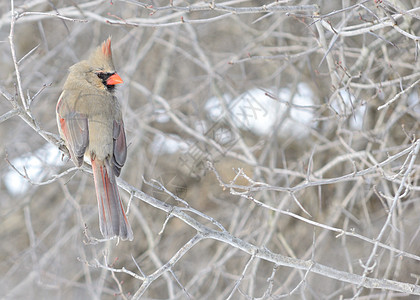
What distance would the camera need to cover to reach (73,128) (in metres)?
3.56

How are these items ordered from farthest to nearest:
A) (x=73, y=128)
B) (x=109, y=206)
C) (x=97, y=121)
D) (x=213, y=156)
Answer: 1. (x=213, y=156)
2. (x=97, y=121)
3. (x=73, y=128)
4. (x=109, y=206)

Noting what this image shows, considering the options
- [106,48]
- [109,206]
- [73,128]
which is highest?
[106,48]

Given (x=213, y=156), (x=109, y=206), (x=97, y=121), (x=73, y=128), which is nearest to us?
(x=109, y=206)

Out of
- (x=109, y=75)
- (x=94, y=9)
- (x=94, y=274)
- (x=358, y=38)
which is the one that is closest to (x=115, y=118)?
(x=109, y=75)

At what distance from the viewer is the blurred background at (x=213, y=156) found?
436 cm

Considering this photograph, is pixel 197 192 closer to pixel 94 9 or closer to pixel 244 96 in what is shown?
pixel 244 96

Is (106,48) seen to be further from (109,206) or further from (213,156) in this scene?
(213,156)

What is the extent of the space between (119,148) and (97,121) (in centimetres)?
25

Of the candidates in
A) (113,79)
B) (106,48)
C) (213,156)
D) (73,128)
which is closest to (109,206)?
(73,128)

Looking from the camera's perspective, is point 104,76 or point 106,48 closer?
point 106,48

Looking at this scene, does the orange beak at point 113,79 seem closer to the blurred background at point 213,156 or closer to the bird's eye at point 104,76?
the bird's eye at point 104,76

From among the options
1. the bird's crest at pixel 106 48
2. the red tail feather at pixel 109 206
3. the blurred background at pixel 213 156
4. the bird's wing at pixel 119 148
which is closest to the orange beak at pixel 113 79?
the bird's crest at pixel 106 48

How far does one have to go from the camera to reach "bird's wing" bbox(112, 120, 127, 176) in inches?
138

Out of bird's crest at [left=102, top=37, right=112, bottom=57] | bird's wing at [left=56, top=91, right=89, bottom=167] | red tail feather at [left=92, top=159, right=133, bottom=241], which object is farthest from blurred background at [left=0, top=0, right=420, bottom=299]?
red tail feather at [left=92, top=159, right=133, bottom=241]
